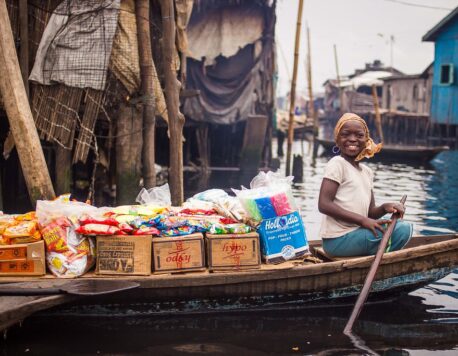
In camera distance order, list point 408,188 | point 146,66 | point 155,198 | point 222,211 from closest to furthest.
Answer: point 222,211 → point 155,198 → point 146,66 → point 408,188

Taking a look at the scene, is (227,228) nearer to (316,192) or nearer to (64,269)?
(64,269)

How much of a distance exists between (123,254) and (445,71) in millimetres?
24784

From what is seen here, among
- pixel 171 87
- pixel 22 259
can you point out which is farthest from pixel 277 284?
pixel 171 87

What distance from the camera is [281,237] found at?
16.1 feet

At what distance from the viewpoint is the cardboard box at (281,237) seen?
16.0ft

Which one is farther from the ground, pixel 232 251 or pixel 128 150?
pixel 128 150

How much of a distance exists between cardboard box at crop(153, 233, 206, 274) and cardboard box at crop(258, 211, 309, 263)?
52 centimetres

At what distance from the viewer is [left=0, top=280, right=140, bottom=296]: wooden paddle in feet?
13.9

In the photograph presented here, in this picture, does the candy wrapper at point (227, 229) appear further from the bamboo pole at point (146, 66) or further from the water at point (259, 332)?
the bamboo pole at point (146, 66)

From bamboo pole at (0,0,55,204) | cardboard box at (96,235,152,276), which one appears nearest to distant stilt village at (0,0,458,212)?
bamboo pole at (0,0,55,204)

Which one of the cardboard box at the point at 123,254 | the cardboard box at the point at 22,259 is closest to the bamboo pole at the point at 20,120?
the cardboard box at the point at 22,259

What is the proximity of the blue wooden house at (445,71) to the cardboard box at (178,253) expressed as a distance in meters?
23.6

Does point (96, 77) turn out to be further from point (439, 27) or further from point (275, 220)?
point (439, 27)

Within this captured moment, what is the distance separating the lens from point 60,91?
7074 mm
